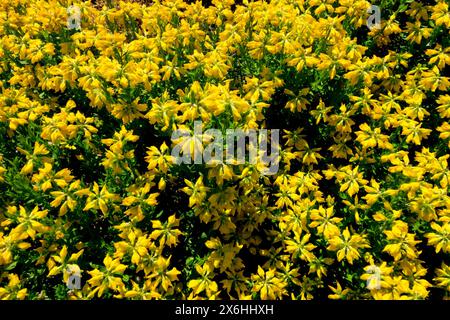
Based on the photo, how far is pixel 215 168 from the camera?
2859 mm

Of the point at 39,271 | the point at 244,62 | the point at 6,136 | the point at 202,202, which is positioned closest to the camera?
the point at 202,202

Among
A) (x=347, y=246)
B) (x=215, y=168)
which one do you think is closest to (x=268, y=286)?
(x=347, y=246)

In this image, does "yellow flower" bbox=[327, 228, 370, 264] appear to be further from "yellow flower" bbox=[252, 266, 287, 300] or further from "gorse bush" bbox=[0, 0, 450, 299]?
"yellow flower" bbox=[252, 266, 287, 300]

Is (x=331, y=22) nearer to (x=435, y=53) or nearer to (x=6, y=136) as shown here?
(x=435, y=53)

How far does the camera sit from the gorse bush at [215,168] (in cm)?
302

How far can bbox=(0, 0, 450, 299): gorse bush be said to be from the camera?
302 cm

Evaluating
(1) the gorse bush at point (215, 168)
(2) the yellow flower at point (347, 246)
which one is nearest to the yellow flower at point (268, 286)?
(1) the gorse bush at point (215, 168)

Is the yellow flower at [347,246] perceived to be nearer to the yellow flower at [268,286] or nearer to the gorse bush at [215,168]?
the gorse bush at [215,168]

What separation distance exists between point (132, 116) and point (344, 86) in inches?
83.9

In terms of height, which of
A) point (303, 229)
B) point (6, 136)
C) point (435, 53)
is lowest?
point (303, 229)

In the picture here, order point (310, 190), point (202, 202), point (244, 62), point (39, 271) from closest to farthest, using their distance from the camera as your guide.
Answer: point (202, 202) < point (39, 271) < point (310, 190) < point (244, 62)
